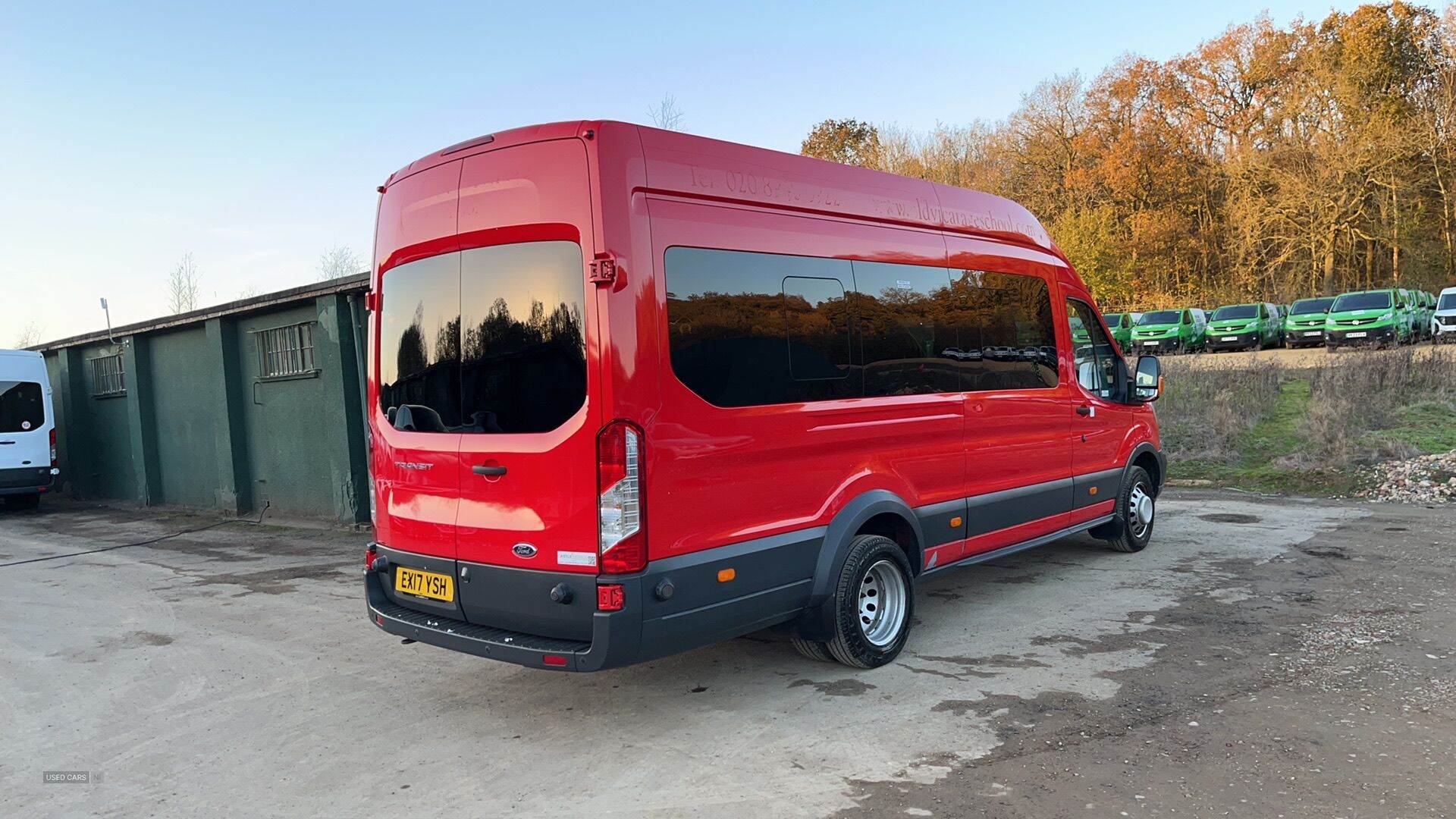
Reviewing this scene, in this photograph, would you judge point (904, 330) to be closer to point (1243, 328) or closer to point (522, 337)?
point (522, 337)

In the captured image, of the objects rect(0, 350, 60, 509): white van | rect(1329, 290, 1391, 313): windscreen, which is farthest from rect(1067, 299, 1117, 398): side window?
rect(1329, 290, 1391, 313): windscreen

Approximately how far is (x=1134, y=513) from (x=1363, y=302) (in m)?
21.3

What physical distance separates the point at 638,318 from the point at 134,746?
315 centimetres

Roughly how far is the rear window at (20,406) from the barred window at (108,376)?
4.11 feet

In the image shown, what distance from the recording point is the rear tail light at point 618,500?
380 cm

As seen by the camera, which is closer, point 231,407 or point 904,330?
point 904,330

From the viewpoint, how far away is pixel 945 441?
18.0ft

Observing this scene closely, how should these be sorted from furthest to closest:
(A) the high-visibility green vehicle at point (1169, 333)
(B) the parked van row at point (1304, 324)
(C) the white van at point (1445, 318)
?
(A) the high-visibility green vehicle at point (1169, 333)
(B) the parked van row at point (1304, 324)
(C) the white van at point (1445, 318)

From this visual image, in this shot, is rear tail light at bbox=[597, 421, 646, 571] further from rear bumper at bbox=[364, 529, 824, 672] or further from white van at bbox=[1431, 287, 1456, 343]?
white van at bbox=[1431, 287, 1456, 343]

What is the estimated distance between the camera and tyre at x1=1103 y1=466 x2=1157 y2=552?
734 centimetres

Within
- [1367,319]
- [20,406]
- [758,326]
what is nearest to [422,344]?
[758,326]

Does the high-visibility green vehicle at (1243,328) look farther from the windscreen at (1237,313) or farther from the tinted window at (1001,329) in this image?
the tinted window at (1001,329)

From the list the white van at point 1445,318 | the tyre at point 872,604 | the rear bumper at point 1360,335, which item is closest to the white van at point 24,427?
the tyre at point 872,604

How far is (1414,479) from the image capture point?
973cm
